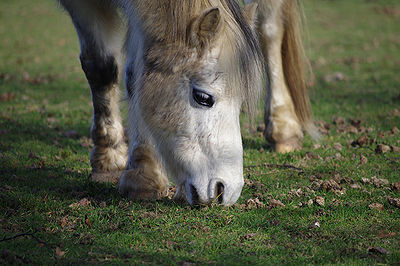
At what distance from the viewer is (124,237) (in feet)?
10.7

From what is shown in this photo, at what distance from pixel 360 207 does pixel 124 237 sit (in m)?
1.83

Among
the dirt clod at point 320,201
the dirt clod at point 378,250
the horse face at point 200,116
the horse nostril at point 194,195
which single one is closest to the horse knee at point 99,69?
the horse face at point 200,116

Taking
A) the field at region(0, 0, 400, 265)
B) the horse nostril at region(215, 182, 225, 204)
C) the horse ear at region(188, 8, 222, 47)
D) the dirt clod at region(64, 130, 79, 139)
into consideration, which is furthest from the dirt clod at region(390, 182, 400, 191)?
the dirt clod at region(64, 130, 79, 139)

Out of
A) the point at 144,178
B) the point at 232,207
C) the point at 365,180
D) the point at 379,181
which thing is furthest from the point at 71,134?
the point at 379,181

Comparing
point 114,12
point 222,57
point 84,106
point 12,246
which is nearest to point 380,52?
point 84,106

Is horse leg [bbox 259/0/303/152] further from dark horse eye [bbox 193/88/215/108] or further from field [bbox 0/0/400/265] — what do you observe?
dark horse eye [bbox 193/88/215/108]

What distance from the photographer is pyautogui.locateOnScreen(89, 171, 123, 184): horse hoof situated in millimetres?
4449

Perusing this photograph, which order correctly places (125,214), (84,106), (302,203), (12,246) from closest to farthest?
(12,246), (125,214), (302,203), (84,106)

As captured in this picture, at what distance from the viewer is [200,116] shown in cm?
330

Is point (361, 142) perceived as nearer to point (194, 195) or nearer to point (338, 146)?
point (338, 146)

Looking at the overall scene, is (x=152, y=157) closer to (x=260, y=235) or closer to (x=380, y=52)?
(x=260, y=235)

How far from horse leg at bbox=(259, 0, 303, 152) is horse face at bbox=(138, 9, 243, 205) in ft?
6.74

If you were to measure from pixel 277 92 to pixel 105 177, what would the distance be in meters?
2.16

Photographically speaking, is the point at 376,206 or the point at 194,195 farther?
the point at 376,206
